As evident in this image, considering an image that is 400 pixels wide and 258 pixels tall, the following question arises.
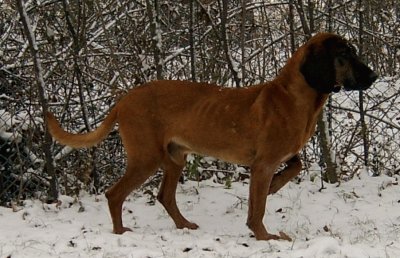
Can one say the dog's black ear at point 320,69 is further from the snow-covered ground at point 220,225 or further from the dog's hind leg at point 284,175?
the snow-covered ground at point 220,225

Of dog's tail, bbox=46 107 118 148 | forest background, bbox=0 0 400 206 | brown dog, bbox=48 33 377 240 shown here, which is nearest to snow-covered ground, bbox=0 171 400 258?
brown dog, bbox=48 33 377 240

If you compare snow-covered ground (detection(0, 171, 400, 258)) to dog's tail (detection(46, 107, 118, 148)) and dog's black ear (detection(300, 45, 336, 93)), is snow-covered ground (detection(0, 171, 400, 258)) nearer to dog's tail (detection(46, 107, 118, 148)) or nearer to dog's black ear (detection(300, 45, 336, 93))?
dog's tail (detection(46, 107, 118, 148))

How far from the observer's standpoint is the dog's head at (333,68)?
603 cm

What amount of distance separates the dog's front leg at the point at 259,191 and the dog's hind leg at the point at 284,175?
41 cm

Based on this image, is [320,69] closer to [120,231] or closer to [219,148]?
[219,148]

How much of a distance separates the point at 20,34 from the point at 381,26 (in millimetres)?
4842

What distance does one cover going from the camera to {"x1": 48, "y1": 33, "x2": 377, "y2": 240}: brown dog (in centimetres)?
607

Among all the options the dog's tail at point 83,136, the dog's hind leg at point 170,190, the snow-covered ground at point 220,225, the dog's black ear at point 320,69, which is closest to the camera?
the snow-covered ground at point 220,225

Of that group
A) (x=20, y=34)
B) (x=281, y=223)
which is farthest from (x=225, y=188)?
(x=20, y=34)

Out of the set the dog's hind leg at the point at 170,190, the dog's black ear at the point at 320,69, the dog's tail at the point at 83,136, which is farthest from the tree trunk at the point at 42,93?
the dog's black ear at the point at 320,69

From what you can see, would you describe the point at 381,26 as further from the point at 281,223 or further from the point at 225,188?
the point at 281,223

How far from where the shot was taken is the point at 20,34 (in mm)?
9016

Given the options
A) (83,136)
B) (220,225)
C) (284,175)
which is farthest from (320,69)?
(83,136)

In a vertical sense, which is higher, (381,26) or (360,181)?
(381,26)
